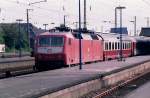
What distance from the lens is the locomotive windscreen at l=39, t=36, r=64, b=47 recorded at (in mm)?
39562

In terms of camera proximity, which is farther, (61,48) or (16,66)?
(16,66)

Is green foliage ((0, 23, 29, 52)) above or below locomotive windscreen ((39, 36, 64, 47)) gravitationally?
below

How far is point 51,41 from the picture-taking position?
1571 inches

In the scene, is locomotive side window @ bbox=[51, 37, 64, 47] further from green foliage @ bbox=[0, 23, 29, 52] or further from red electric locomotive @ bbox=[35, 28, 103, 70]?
green foliage @ bbox=[0, 23, 29, 52]

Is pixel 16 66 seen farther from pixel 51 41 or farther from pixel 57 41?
pixel 57 41

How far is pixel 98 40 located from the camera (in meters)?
51.6

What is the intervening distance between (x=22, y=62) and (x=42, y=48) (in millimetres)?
13138

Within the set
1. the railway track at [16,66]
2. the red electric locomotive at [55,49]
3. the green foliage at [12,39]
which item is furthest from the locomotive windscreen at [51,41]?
the green foliage at [12,39]

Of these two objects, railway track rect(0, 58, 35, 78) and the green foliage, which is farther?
the green foliage

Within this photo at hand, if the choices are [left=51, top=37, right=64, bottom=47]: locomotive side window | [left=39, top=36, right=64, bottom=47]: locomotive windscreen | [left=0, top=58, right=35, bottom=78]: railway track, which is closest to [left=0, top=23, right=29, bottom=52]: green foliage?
[left=0, top=58, right=35, bottom=78]: railway track

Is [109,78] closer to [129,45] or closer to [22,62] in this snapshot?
[22,62]

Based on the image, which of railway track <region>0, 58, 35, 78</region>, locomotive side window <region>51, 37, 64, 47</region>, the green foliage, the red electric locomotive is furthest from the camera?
the green foliage

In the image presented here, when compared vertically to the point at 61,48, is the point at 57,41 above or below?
above

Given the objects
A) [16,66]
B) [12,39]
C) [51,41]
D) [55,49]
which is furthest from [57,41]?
[12,39]
